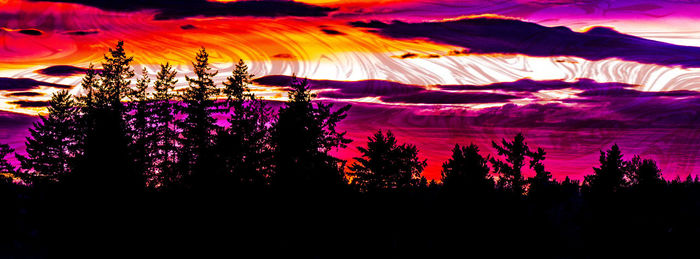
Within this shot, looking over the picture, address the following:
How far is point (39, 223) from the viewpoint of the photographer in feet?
105

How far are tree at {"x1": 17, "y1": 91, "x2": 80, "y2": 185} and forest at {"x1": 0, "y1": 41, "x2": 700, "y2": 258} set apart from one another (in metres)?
2.61

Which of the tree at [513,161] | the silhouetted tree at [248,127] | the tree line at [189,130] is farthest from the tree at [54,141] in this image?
the tree at [513,161]

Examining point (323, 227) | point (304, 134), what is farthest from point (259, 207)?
point (304, 134)

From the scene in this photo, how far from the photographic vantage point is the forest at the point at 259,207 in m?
26.0

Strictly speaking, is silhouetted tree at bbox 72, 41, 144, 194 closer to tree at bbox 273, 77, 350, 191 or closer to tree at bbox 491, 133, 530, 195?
tree at bbox 273, 77, 350, 191

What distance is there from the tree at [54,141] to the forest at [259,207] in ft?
8.55

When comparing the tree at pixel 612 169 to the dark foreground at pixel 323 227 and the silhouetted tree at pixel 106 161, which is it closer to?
the dark foreground at pixel 323 227

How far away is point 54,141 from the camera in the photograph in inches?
1960

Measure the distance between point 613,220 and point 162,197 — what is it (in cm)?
2357

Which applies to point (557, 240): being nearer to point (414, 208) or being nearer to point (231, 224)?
point (414, 208)

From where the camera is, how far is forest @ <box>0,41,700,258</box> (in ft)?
85.4

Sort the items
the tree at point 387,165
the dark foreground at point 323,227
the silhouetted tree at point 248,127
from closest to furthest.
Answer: the dark foreground at point 323,227 < the silhouetted tree at point 248,127 < the tree at point 387,165

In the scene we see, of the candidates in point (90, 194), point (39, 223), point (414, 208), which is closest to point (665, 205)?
point (414, 208)

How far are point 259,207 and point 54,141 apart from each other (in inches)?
1115
